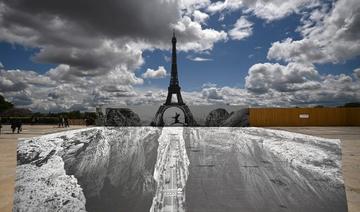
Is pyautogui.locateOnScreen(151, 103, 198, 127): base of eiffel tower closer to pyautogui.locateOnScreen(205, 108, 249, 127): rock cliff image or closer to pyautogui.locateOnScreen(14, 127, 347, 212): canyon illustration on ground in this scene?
pyautogui.locateOnScreen(205, 108, 249, 127): rock cliff image

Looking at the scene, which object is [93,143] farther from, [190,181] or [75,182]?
[190,181]

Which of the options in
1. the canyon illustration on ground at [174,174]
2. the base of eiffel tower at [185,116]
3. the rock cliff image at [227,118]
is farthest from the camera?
the base of eiffel tower at [185,116]

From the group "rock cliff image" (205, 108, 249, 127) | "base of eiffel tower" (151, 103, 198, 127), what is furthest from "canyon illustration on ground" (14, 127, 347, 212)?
"base of eiffel tower" (151, 103, 198, 127)

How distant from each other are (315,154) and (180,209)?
2.80 meters

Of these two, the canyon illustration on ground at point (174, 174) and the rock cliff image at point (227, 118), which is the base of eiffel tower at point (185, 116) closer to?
the rock cliff image at point (227, 118)

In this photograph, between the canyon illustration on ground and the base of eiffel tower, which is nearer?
the canyon illustration on ground

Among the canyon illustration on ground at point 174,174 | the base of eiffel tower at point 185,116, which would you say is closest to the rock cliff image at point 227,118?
the base of eiffel tower at point 185,116

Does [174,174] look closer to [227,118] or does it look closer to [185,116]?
[227,118]

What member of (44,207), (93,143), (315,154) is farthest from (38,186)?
(315,154)

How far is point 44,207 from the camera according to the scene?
13.5ft

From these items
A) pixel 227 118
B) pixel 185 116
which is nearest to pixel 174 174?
pixel 227 118

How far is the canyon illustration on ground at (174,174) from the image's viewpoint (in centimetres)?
418

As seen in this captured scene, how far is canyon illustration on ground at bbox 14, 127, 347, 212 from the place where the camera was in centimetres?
418

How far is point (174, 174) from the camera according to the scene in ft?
15.1
